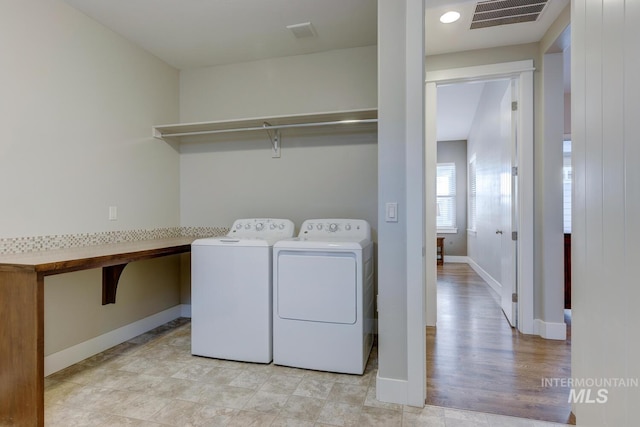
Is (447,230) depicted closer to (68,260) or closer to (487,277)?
(487,277)

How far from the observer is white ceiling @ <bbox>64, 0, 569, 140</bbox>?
7.73ft

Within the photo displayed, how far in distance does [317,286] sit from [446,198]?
5.61m

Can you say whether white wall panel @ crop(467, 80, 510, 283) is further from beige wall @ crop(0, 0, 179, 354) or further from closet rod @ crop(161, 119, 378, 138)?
beige wall @ crop(0, 0, 179, 354)

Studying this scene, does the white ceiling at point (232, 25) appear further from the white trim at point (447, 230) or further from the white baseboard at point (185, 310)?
the white trim at point (447, 230)

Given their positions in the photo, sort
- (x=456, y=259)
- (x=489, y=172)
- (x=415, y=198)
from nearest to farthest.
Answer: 1. (x=415, y=198)
2. (x=489, y=172)
3. (x=456, y=259)

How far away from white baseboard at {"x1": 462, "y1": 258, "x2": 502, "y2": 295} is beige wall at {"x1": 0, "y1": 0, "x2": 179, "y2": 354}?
3889 millimetres

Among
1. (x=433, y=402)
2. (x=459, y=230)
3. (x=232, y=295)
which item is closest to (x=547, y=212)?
(x=433, y=402)

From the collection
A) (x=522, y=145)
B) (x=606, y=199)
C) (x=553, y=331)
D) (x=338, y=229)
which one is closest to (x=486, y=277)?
(x=553, y=331)

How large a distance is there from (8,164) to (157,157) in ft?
4.07

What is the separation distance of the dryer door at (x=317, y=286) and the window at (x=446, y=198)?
5.41 meters

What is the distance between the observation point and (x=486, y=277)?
196 inches

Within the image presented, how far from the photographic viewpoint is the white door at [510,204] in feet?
9.92

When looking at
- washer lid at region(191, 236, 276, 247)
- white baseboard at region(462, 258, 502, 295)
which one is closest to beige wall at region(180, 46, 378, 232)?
washer lid at region(191, 236, 276, 247)

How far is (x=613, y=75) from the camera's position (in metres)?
1.05
